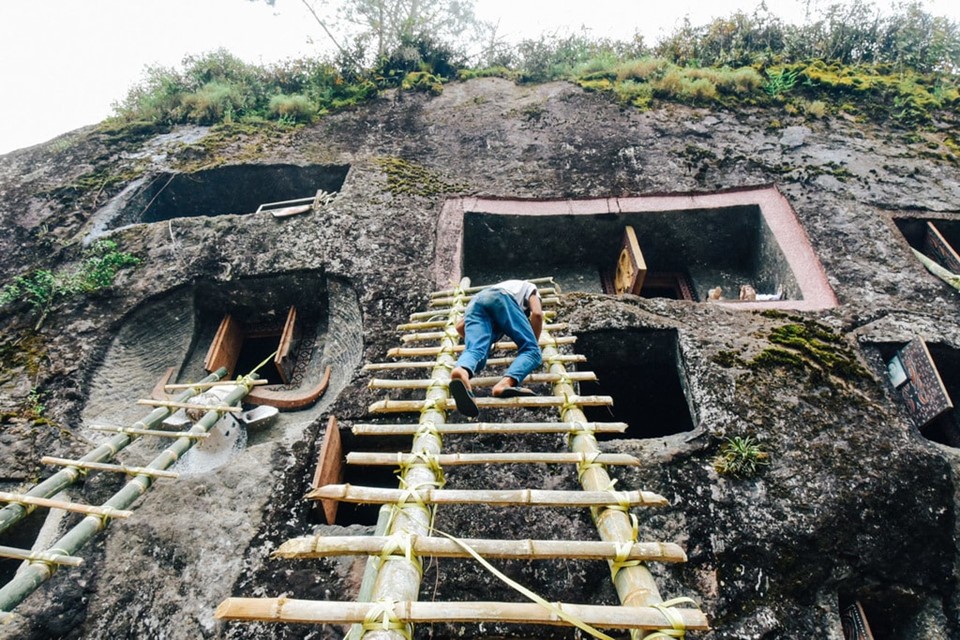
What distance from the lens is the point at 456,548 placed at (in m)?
2.17

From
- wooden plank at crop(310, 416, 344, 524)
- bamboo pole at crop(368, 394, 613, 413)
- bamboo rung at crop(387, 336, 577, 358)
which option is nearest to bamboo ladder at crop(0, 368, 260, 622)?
wooden plank at crop(310, 416, 344, 524)

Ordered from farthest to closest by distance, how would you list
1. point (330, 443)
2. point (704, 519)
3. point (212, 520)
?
point (330, 443), point (212, 520), point (704, 519)

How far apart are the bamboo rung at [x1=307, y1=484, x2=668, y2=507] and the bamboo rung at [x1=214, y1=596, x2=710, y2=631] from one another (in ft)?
1.84

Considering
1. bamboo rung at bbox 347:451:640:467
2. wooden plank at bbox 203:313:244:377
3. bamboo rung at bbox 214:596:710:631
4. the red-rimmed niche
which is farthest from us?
the red-rimmed niche

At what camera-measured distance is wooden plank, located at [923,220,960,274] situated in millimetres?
5859

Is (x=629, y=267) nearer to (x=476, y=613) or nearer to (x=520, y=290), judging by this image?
(x=520, y=290)

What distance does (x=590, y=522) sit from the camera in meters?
3.70

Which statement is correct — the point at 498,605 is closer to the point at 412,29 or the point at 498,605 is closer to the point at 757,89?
the point at 757,89

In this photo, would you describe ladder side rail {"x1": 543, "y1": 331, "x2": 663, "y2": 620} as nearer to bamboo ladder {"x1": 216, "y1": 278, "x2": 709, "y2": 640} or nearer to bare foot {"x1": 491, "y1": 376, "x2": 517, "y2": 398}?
bamboo ladder {"x1": 216, "y1": 278, "x2": 709, "y2": 640}

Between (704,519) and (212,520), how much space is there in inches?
143

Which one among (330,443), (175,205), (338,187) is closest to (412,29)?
(338,187)

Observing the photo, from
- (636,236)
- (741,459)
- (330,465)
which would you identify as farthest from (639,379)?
(330,465)

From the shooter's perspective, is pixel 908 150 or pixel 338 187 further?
pixel 338 187

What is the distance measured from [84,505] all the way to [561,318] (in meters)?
4.26
